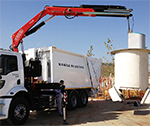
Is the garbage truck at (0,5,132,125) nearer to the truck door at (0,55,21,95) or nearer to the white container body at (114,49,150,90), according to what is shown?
the truck door at (0,55,21,95)

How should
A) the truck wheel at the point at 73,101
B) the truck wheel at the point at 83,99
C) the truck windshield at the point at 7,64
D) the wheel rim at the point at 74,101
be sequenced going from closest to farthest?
the truck windshield at the point at 7,64 → the truck wheel at the point at 73,101 → the wheel rim at the point at 74,101 → the truck wheel at the point at 83,99

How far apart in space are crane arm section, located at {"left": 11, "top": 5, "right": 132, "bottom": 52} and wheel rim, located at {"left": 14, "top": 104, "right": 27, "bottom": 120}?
2959mm

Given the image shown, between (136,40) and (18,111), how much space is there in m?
8.32

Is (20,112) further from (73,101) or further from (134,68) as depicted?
(134,68)

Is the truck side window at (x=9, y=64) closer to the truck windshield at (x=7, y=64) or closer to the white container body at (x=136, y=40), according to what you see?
the truck windshield at (x=7, y=64)

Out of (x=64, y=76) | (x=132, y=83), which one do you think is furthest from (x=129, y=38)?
(x=64, y=76)

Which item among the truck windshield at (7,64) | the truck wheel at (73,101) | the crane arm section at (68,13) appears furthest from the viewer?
the truck wheel at (73,101)

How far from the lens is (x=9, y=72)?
20.8ft

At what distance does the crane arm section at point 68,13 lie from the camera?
8.40 metres

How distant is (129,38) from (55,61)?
5380mm

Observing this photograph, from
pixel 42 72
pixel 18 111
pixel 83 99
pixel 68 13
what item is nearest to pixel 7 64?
pixel 18 111

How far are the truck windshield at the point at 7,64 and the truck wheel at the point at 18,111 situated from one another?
3.53 feet

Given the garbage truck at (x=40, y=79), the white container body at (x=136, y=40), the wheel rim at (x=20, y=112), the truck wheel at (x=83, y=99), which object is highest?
the white container body at (x=136, y=40)

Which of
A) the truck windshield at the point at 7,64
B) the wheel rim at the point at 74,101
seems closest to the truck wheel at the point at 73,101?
the wheel rim at the point at 74,101
